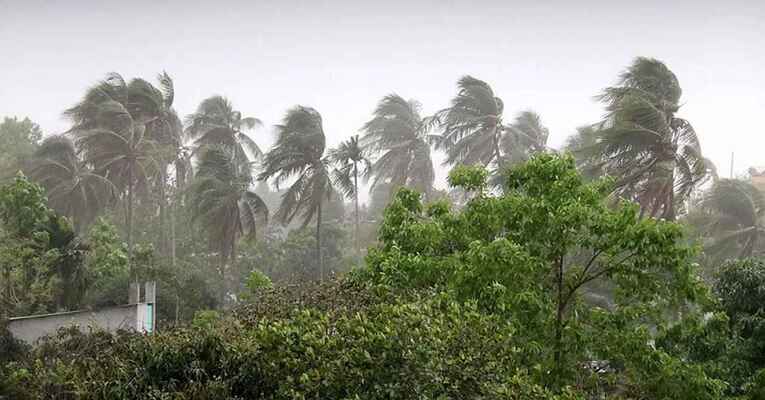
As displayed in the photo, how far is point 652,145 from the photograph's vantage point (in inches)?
790

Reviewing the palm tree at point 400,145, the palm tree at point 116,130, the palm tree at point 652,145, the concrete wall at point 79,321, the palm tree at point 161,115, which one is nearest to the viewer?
the concrete wall at point 79,321

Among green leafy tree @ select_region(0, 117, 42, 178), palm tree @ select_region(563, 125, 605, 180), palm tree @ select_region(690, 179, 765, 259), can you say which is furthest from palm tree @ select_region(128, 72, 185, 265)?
palm tree @ select_region(690, 179, 765, 259)

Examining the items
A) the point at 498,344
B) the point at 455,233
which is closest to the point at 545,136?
the point at 455,233

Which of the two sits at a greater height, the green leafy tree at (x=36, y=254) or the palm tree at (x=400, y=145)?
the palm tree at (x=400, y=145)

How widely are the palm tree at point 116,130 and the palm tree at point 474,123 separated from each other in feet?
40.8

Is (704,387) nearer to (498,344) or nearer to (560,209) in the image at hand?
(560,209)

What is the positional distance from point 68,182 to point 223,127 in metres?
7.79

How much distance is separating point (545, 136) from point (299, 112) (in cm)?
1661

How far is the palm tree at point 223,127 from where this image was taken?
3084 cm

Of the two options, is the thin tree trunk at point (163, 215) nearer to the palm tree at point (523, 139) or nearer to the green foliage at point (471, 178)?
the palm tree at point (523, 139)

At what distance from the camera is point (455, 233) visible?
33.6 feet

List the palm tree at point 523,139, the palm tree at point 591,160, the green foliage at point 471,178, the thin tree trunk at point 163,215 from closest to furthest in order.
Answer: the green foliage at point 471,178 → the palm tree at point 591,160 → the thin tree trunk at point 163,215 → the palm tree at point 523,139

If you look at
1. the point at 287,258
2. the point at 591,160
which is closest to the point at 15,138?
the point at 287,258

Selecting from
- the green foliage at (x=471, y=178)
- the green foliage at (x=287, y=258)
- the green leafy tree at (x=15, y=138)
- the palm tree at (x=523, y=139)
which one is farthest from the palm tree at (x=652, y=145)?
the green leafy tree at (x=15, y=138)
